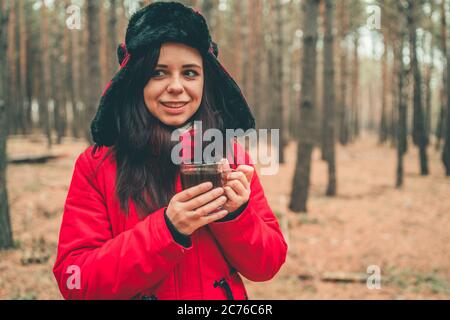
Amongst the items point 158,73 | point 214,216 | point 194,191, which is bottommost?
point 214,216

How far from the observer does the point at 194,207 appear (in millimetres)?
1590

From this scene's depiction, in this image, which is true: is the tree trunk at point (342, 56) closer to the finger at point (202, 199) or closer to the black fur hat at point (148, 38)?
the black fur hat at point (148, 38)

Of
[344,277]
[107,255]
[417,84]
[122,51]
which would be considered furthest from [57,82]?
[107,255]

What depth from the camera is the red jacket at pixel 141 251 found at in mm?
1618

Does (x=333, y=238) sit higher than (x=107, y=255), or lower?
lower

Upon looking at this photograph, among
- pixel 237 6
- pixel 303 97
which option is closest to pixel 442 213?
pixel 303 97

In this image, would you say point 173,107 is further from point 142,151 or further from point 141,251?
point 141,251

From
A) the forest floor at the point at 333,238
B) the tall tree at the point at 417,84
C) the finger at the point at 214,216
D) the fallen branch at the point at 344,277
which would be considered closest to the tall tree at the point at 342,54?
the tall tree at the point at 417,84

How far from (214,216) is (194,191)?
0.14 metres

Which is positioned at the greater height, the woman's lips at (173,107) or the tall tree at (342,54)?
the tall tree at (342,54)

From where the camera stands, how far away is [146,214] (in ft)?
5.88

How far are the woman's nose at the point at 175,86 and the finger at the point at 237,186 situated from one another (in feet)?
1.59

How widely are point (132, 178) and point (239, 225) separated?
517mm

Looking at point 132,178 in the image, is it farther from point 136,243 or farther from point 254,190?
point 254,190
